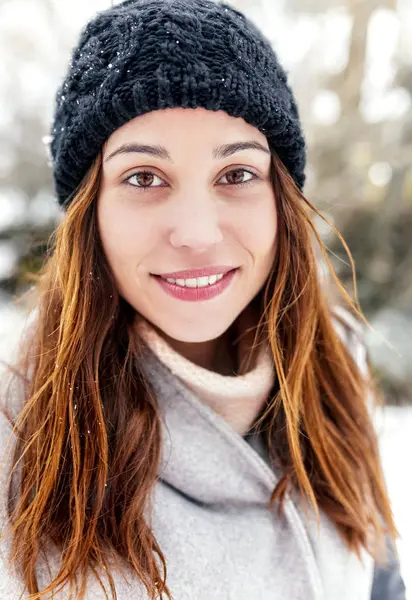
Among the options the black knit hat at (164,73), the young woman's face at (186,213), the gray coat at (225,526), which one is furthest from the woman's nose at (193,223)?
the gray coat at (225,526)

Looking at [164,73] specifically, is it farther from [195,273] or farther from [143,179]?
[195,273]

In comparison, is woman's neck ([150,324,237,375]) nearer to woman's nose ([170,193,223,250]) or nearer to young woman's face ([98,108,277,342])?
young woman's face ([98,108,277,342])

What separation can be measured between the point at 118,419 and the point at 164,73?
2.24ft

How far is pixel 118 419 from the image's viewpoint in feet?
3.30

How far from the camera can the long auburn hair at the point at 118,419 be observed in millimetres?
897

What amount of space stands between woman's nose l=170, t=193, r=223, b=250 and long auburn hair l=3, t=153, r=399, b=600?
20 cm

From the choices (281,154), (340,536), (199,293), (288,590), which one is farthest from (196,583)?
(281,154)

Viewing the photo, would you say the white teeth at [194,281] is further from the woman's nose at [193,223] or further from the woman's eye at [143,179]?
the woman's eye at [143,179]

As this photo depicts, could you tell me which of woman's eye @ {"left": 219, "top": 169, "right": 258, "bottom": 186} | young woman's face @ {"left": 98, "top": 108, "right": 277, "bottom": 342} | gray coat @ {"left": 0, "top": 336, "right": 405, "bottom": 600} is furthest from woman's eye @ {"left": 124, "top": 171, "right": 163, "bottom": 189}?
gray coat @ {"left": 0, "top": 336, "right": 405, "bottom": 600}

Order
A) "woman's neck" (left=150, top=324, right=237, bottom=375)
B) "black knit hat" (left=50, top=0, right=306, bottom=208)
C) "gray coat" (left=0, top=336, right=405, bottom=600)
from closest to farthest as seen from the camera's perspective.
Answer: "black knit hat" (left=50, top=0, right=306, bottom=208) < "gray coat" (left=0, top=336, right=405, bottom=600) < "woman's neck" (left=150, top=324, right=237, bottom=375)

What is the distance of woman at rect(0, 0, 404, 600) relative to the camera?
877 mm

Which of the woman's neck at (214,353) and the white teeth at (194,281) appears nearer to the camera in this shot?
the white teeth at (194,281)

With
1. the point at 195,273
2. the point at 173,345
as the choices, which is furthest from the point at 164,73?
the point at 173,345

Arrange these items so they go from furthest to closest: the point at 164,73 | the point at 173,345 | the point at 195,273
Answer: the point at 173,345 → the point at 195,273 → the point at 164,73
